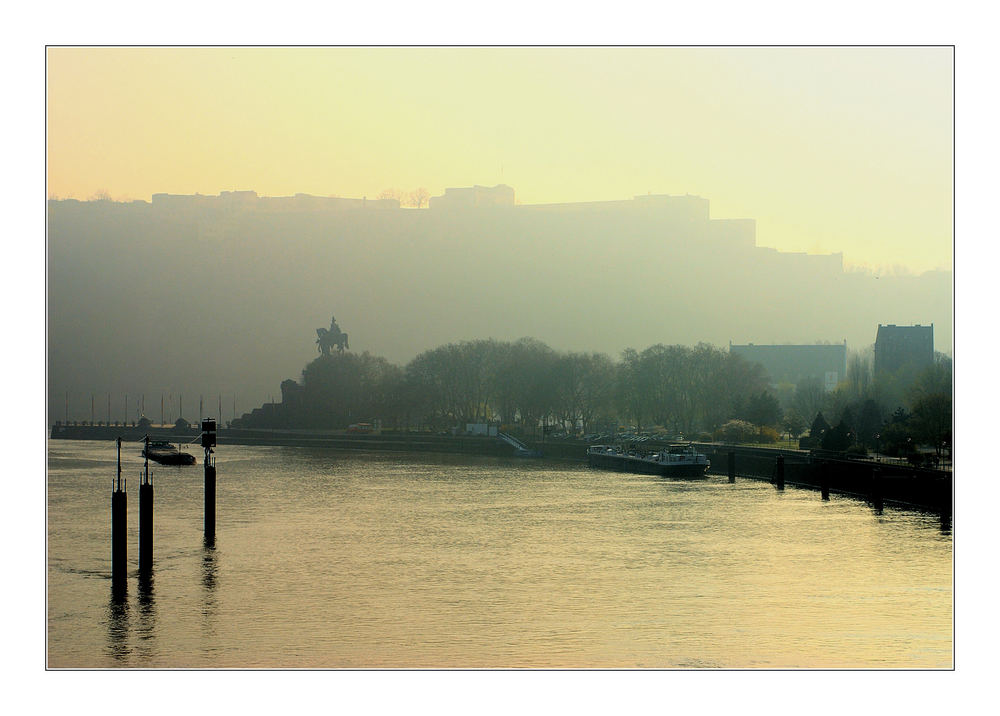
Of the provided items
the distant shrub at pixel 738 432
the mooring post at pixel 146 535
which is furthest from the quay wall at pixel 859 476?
the mooring post at pixel 146 535

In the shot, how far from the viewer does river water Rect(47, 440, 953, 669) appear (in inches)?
634

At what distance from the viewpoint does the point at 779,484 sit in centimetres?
4344

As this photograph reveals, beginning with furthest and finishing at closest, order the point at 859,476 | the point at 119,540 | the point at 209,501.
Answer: the point at 859,476
the point at 209,501
the point at 119,540

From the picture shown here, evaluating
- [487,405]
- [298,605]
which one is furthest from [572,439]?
[298,605]

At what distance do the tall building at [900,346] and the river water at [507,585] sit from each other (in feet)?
105

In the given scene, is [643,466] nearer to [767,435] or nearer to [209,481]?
[767,435]

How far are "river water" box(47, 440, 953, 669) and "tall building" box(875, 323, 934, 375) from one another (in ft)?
105

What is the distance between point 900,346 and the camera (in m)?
70.1

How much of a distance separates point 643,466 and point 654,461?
148cm

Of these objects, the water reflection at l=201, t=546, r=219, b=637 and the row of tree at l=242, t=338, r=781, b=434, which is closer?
the water reflection at l=201, t=546, r=219, b=637

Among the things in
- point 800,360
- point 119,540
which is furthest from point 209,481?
point 800,360

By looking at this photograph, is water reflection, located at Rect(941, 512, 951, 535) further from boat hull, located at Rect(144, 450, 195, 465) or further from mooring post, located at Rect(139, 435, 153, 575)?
boat hull, located at Rect(144, 450, 195, 465)

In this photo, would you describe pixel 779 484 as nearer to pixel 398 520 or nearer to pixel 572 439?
pixel 398 520

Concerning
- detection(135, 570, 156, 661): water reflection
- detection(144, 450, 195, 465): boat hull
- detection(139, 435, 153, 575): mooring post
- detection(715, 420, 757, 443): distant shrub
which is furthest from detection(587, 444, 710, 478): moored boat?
detection(135, 570, 156, 661): water reflection
